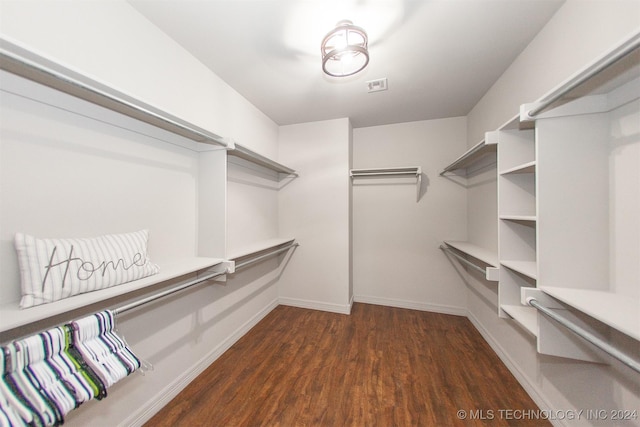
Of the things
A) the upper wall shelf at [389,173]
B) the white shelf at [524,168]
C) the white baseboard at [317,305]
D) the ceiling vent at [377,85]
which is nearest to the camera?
the white shelf at [524,168]

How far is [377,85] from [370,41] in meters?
0.58

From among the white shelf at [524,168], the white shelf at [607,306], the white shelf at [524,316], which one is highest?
the white shelf at [524,168]

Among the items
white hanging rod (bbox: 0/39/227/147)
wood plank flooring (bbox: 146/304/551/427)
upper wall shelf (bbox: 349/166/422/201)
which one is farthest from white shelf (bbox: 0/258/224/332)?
upper wall shelf (bbox: 349/166/422/201)

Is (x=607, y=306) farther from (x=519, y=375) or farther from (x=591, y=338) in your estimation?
(x=519, y=375)

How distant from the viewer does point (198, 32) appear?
60.1 inches

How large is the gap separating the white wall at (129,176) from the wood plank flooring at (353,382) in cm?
29

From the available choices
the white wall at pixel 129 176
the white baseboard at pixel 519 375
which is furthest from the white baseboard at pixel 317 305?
the white baseboard at pixel 519 375

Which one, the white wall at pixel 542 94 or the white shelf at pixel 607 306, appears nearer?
the white shelf at pixel 607 306

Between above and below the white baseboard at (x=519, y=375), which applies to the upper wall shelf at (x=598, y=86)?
above

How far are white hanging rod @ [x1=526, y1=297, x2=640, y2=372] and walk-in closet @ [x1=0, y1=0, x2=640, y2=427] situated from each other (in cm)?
1

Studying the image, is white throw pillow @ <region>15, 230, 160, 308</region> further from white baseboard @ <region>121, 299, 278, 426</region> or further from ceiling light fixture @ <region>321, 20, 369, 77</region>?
ceiling light fixture @ <region>321, 20, 369, 77</region>

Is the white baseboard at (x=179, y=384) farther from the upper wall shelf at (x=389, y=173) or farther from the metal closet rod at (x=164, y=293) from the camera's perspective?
the upper wall shelf at (x=389, y=173)

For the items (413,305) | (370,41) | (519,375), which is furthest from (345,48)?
(413,305)

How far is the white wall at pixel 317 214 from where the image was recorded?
289 cm
